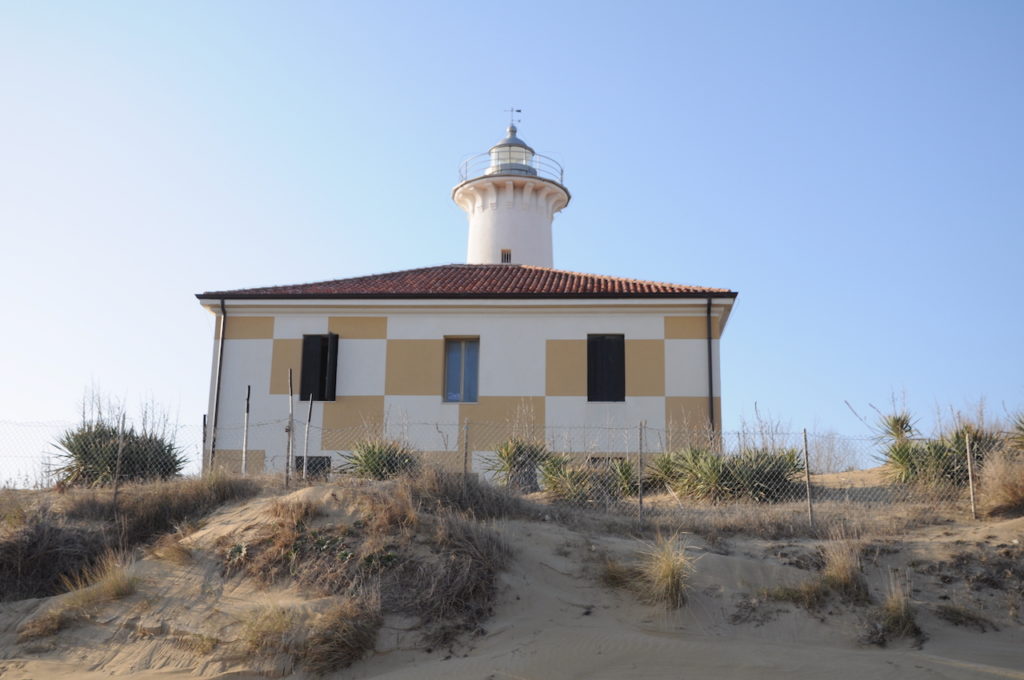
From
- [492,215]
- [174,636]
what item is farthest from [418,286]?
[174,636]

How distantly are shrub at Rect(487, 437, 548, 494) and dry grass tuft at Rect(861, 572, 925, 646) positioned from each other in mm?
6966

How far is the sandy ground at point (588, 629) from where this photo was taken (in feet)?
27.9

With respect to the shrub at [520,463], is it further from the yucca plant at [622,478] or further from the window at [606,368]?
the window at [606,368]

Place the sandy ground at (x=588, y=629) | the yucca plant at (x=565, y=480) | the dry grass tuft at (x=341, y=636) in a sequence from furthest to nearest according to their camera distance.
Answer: the yucca plant at (x=565, y=480)
the dry grass tuft at (x=341, y=636)
the sandy ground at (x=588, y=629)

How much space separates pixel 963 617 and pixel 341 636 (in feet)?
20.1

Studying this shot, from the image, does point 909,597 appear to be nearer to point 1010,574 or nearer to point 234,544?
point 1010,574

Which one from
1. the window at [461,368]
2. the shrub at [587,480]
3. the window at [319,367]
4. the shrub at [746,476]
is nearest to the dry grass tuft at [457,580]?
the shrub at [587,480]

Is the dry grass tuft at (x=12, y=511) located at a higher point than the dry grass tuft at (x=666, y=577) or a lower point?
higher

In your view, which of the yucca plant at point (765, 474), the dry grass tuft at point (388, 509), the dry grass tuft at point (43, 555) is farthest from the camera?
the yucca plant at point (765, 474)

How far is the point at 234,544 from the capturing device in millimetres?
10836

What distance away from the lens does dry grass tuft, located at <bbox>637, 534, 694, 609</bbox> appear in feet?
31.8

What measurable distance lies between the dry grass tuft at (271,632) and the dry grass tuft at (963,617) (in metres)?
6.38

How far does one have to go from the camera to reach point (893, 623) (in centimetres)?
930

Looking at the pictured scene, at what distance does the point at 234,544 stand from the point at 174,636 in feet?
4.79
